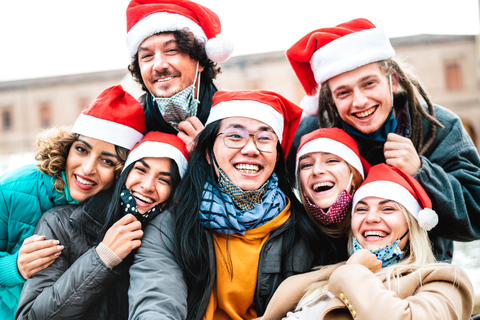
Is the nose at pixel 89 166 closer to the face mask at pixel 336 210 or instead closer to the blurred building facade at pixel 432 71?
the face mask at pixel 336 210

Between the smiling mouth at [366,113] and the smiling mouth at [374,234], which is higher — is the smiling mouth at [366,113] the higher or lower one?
the higher one

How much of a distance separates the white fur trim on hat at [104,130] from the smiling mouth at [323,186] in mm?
1372

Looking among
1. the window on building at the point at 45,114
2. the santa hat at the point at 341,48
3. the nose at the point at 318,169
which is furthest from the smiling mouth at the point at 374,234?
the window on building at the point at 45,114

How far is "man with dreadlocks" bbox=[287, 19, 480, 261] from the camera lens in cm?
334

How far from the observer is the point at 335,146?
130 inches

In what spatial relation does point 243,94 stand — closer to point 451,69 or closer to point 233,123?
point 233,123

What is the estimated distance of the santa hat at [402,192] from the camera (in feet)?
9.71

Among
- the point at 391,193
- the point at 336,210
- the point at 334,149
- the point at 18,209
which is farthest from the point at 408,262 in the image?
the point at 18,209

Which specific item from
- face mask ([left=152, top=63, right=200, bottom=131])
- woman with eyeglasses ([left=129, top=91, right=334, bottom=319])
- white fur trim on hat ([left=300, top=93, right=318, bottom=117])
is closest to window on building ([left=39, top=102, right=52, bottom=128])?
face mask ([left=152, top=63, right=200, bottom=131])

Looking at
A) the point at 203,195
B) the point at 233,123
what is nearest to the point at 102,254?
the point at 203,195

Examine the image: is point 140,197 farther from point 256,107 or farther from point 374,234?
point 374,234

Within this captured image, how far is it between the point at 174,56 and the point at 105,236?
1487 mm

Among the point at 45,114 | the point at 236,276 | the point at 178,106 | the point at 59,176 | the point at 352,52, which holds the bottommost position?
the point at 236,276

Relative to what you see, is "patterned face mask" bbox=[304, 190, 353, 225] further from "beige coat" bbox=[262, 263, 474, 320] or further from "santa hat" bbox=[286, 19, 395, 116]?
"santa hat" bbox=[286, 19, 395, 116]
